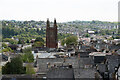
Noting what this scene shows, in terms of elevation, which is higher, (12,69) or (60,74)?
(60,74)

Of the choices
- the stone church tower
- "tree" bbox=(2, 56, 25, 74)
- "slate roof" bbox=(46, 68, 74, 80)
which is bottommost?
"tree" bbox=(2, 56, 25, 74)

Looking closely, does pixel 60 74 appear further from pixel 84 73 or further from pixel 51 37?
pixel 51 37

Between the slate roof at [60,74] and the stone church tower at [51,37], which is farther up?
the stone church tower at [51,37]

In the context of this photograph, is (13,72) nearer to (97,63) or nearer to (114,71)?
(97,63)

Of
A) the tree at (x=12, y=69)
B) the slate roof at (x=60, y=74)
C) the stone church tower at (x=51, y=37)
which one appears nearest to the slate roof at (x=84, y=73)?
the slate roof at (x=60, y=74)

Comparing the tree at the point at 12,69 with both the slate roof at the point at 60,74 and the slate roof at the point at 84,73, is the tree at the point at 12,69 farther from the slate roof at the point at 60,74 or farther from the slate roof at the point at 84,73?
the slate roof at the point at 84,73

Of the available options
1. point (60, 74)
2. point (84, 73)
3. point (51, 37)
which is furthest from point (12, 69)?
point (51, 37)

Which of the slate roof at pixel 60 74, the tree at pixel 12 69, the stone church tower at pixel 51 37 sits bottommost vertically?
the tree at pixel 12 69

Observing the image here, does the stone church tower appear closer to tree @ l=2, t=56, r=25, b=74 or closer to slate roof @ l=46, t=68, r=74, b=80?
tree @ l=2, t=56, r=25, b=74

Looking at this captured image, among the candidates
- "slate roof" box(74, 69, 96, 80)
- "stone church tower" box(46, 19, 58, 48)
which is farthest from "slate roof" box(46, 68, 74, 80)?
"stone church tower" box(46, 19, 58, 48)

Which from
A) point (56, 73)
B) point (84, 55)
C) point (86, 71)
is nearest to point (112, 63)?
point (86, 71)

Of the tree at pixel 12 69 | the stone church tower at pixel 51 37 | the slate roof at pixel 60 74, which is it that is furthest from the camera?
the stone church tower at pixel 51 37

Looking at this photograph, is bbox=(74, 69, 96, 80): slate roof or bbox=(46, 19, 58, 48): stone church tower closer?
bbox=(74, 69, 96, 80): slate roof
